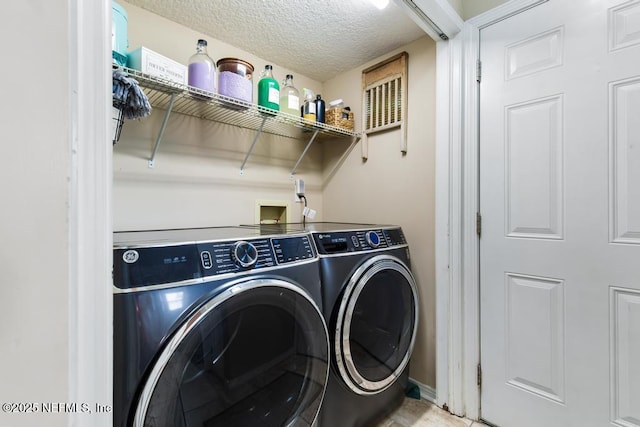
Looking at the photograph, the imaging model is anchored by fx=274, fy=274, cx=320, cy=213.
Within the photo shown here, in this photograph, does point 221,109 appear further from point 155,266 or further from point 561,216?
point 561,216

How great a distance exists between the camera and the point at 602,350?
1.09m

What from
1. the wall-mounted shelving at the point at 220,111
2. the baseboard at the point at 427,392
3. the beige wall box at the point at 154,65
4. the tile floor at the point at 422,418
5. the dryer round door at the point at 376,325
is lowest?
the tile floor at the point at 422,418

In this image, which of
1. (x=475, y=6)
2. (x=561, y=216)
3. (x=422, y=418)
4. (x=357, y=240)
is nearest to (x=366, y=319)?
(x=357, y=240)

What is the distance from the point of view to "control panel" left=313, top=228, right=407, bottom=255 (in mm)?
1192

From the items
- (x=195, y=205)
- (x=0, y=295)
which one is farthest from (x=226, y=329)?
(x=195, y=205)

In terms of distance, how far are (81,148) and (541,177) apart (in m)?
1.60

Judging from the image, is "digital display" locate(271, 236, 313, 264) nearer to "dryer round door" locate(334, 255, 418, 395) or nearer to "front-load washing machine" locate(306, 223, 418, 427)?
"front-load washing machine" locate(306, 223, 418, 427)

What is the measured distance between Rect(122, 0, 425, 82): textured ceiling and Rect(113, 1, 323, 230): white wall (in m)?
0.08

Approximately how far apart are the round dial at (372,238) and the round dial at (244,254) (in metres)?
0.64

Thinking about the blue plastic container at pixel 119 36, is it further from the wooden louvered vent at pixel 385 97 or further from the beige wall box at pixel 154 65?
the wooden louvered vent at pixel 385 97

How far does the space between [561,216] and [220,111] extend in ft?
5.66

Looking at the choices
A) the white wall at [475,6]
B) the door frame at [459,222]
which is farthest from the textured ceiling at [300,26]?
the door frame at [459,222]

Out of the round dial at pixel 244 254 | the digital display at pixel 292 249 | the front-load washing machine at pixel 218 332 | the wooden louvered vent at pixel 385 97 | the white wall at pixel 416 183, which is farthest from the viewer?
the wooden louvered vent at pixel 385 97

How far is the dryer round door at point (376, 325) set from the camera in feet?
3.83
